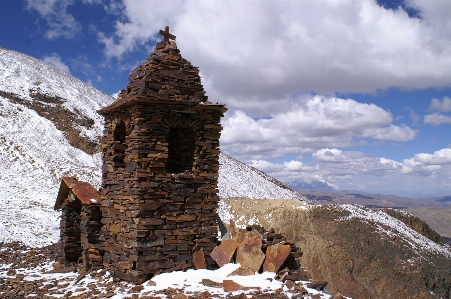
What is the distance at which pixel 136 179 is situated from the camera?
30.3 feet

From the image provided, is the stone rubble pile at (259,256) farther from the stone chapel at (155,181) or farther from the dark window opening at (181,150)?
the dark window opening at (181,150)

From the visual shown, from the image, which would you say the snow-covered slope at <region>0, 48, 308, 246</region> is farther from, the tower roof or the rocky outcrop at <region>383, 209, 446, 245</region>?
the rocky outcrop at <region>383, 209, 446, 245</region>

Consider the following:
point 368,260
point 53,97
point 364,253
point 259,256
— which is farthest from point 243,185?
point 259,256

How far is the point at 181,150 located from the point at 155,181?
2.21 meters

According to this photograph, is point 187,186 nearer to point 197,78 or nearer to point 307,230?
point 197,78

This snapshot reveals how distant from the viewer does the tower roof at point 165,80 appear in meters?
9.73

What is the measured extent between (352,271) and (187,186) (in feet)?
34.9

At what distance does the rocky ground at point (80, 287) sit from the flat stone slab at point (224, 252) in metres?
1.13

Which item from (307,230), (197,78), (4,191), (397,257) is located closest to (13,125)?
(4,191)

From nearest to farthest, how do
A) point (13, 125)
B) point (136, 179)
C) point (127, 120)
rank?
point (136, 179) → point (127, 120) → point (13, 125)

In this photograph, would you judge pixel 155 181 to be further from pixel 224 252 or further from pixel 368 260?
pixel 368 260

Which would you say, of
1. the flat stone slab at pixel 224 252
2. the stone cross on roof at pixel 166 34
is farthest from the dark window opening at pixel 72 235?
the stone cross on roof at pixel 166 34

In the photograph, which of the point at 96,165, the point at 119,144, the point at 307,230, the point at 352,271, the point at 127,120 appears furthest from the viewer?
the point at 96,165

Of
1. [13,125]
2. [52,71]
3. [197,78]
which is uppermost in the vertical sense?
[52,71]
